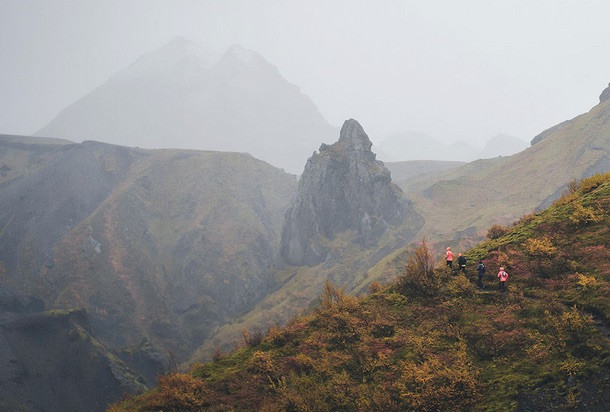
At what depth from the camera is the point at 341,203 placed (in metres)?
99.9

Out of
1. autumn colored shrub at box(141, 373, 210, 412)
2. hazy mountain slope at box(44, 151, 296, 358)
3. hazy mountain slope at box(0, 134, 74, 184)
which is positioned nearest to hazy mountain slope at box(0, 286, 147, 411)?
hazy mountain slope at box(44, 151, 296, 358)

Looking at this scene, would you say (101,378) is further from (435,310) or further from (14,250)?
(435,310)

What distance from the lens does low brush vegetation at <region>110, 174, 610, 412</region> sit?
34.0 feet

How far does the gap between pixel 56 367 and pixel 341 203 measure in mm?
73662

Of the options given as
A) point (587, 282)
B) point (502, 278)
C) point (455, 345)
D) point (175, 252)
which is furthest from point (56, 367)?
point (587, 282)

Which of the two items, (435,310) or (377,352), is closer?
(377,352)

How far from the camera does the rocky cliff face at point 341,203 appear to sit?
9356 centimetres

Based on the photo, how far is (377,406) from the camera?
10.8 metres

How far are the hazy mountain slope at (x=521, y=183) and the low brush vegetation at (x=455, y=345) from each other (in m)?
61.0

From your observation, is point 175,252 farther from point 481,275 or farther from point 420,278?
point 481,275

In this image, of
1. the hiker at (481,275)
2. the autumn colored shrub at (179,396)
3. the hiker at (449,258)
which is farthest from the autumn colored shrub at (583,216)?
the autumn colored shrub at (179,396)

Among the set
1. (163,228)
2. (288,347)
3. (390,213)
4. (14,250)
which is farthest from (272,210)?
(288,347)

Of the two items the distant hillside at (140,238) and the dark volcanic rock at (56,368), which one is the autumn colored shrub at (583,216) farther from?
the distant hillside at (140,238)

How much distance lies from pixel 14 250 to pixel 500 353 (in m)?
108
